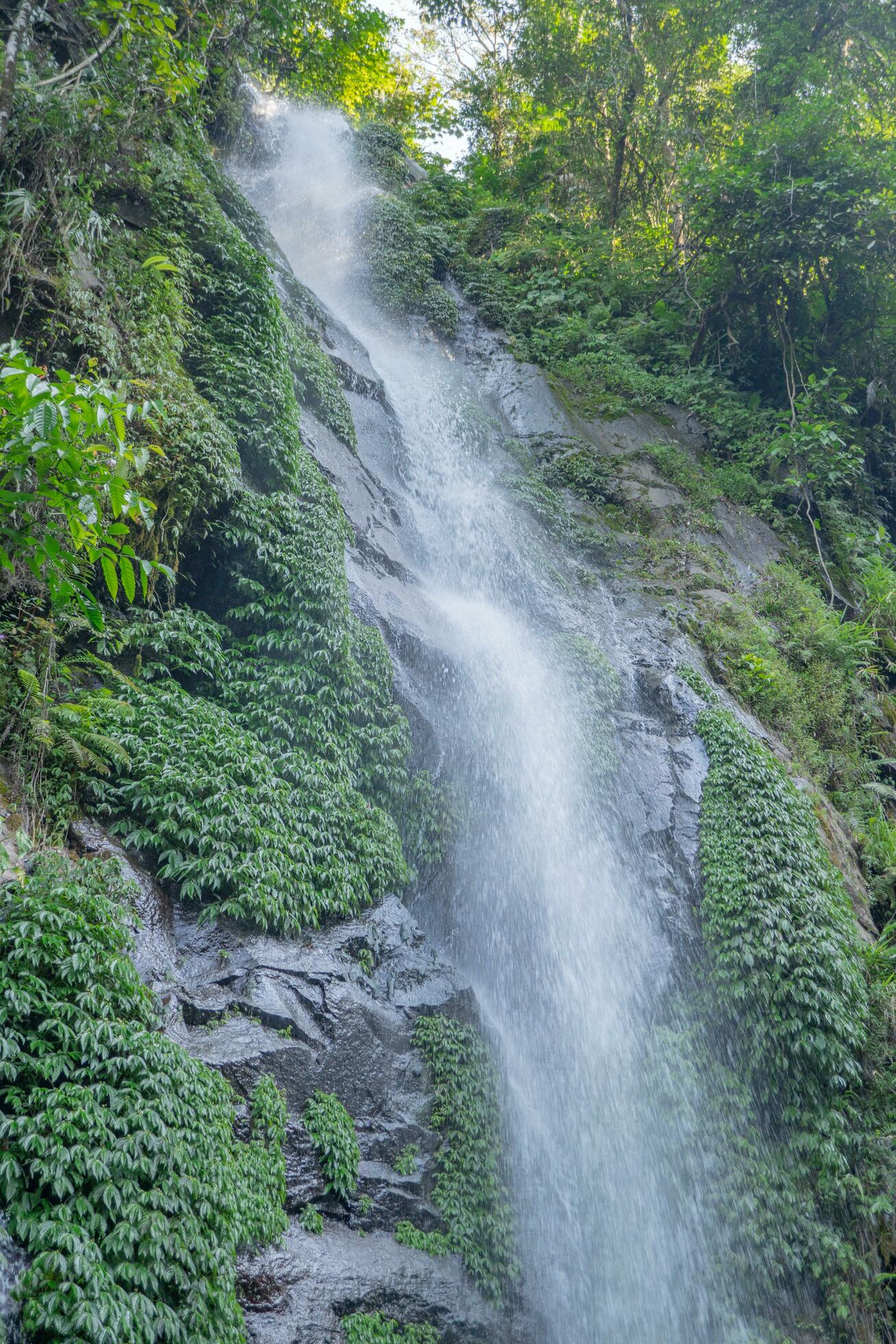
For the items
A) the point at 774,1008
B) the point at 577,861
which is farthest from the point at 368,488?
the point at 774,1008

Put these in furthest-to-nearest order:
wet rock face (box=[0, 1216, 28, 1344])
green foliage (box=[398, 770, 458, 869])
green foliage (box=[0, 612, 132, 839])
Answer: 1. green foliage (box=[398, 770, 458, 869])
2. green foliage (box=[0, 612, 132, 839])
3. wet rock face (box=[0, 1216, 28, 1344])

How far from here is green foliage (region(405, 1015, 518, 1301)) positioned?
5.98 meters

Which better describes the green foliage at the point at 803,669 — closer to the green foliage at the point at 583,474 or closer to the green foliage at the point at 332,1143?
the green foliage at the point at 583,474

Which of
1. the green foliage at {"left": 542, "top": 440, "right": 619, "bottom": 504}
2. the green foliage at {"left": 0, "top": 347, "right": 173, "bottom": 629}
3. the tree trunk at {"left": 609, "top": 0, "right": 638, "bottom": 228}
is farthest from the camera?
the tree trunk at {"left": 609, "top": 0, "right": 638, "bottom": 228}

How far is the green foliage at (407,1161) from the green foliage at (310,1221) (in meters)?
0.87

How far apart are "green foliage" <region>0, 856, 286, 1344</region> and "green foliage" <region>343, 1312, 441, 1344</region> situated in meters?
0.74

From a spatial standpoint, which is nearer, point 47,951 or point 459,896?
point 47,951

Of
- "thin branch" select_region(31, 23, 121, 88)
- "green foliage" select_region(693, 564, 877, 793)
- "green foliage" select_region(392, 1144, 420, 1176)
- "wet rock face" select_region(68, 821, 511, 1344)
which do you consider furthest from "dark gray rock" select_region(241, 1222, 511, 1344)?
"thin branch" select_region(31, 23, 121, 88)

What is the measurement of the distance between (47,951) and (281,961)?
2.27m

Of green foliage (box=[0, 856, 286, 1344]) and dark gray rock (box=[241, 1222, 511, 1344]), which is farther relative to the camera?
dark gray rock (box=[241, 1222, 511, 1344])

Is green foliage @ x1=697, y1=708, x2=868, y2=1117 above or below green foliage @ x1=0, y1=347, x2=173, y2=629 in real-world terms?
below

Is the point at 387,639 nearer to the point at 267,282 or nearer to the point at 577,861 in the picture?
the point at 577,861

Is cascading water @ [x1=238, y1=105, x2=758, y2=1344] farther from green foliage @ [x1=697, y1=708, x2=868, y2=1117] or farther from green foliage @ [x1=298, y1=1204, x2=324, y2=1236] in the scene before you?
green foliage @ [x1=298, y1=1204, x2=324, y2=1236]

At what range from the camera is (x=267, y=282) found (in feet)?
32.9
